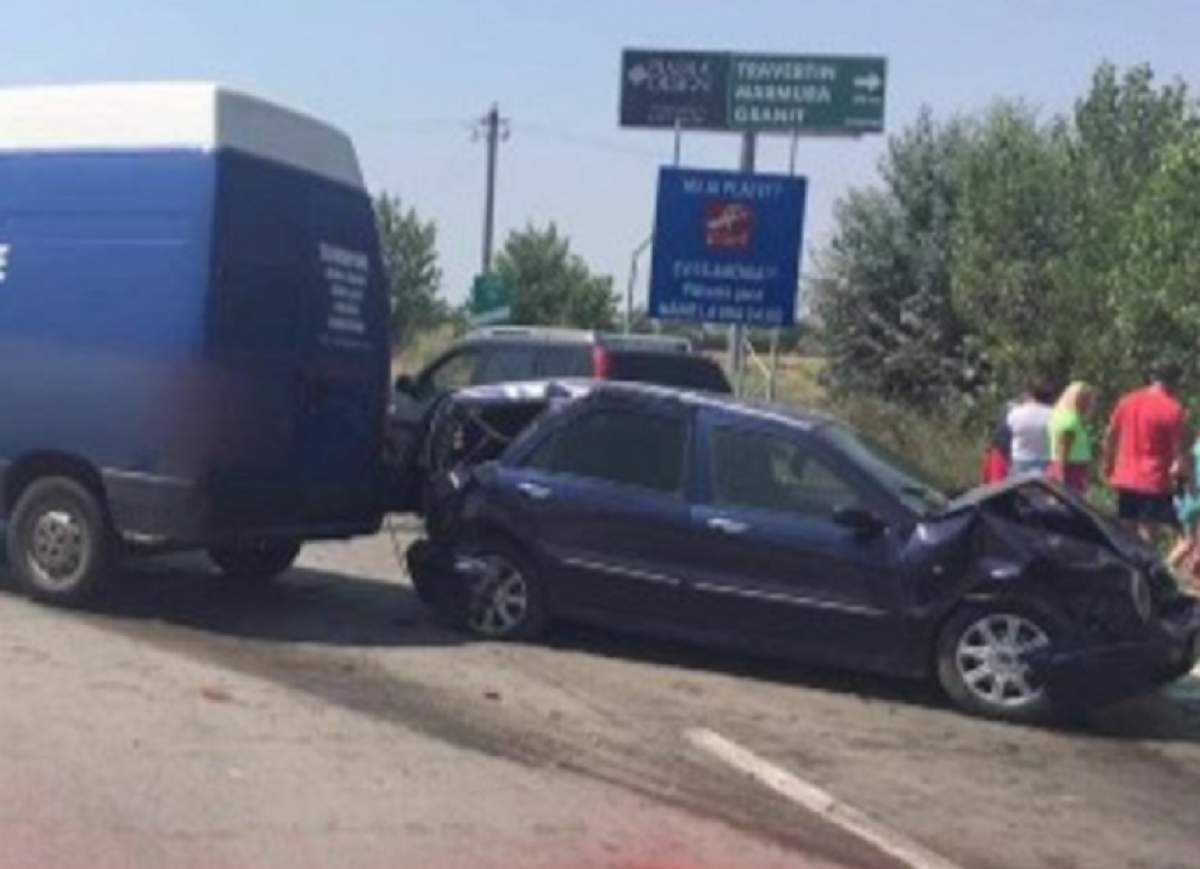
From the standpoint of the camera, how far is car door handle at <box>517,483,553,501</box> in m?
10.9

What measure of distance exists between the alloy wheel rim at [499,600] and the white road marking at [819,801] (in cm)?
219

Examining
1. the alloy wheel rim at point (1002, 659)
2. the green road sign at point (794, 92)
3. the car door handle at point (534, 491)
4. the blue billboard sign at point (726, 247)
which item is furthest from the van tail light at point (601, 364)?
the alloy wheel rim at point (1002, 659)

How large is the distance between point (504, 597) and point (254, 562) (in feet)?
7.74

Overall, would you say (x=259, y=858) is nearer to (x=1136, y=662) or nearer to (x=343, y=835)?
(x=343, y=835)

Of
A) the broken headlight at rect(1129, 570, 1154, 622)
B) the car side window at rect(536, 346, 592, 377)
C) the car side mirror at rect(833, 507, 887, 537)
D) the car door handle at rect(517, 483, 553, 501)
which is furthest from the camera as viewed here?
the car side window at rect(536, 346, 592, 377)

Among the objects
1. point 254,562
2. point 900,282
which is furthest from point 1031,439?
point 900,282

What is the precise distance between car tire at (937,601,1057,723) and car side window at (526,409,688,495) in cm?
169

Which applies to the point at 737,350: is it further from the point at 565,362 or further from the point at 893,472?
the point at 893,472

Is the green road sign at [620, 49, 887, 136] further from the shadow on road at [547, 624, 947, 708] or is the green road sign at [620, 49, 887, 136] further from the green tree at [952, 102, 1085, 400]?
the shadow on road at [547, 624, 947, 708]

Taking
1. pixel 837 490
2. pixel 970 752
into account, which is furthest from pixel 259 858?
pixel 837 490

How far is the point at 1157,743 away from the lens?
9727mm

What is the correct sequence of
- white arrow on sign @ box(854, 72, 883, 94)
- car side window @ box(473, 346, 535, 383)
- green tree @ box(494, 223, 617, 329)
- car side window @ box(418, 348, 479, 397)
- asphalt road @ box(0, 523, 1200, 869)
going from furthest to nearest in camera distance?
green tree @ box(494, 223, 617, 329)
white arrow on sign @ box(854, 72, 883, 94)
car side window @ box(418, 348, 479, 397)
car side window @ box(473, 346, 535, 383)
asphalt road @ box(0, 523, 1200, 869)

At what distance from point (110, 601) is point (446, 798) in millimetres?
4757

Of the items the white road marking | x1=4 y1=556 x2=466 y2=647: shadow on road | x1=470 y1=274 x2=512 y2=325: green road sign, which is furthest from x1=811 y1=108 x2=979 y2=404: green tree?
the white road marking
